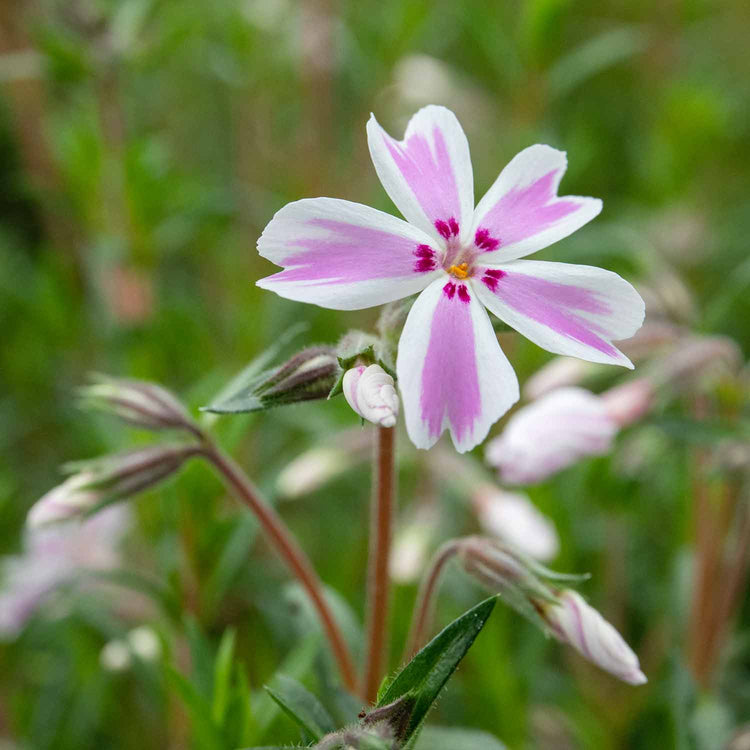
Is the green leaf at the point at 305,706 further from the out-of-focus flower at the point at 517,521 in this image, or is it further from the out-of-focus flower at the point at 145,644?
the out-of-focus flower at the point at 517,521

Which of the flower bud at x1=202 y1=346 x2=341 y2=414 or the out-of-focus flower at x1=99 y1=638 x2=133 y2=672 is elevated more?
the flower bud at x1=202 y1=346 x2=341 y2=414

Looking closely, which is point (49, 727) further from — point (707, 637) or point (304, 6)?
point (304, 6)

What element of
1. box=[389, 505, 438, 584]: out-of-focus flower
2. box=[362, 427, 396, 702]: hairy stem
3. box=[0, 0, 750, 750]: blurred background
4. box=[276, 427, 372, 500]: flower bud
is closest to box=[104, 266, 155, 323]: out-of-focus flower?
box=[0, 0, 750, 750]: blurred background

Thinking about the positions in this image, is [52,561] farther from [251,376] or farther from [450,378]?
[450,378]

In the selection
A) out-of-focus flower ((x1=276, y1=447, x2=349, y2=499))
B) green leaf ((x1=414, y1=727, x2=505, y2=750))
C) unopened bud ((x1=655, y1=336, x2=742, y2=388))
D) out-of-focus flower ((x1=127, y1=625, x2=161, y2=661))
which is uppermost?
unopened bud ((x1=655, y1=336, x2=742, y2=388))

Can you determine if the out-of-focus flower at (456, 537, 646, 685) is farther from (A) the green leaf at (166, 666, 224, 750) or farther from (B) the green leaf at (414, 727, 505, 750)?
(A) the green leaf at (166, 666, 224, 750)

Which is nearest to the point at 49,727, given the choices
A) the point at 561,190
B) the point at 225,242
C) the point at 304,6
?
the point at 225,242

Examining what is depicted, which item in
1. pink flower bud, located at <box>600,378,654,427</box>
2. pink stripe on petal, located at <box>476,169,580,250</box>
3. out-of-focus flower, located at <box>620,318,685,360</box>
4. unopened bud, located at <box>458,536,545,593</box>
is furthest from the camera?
out-of-focus flower, located at <box>620,318,685,360</box>
